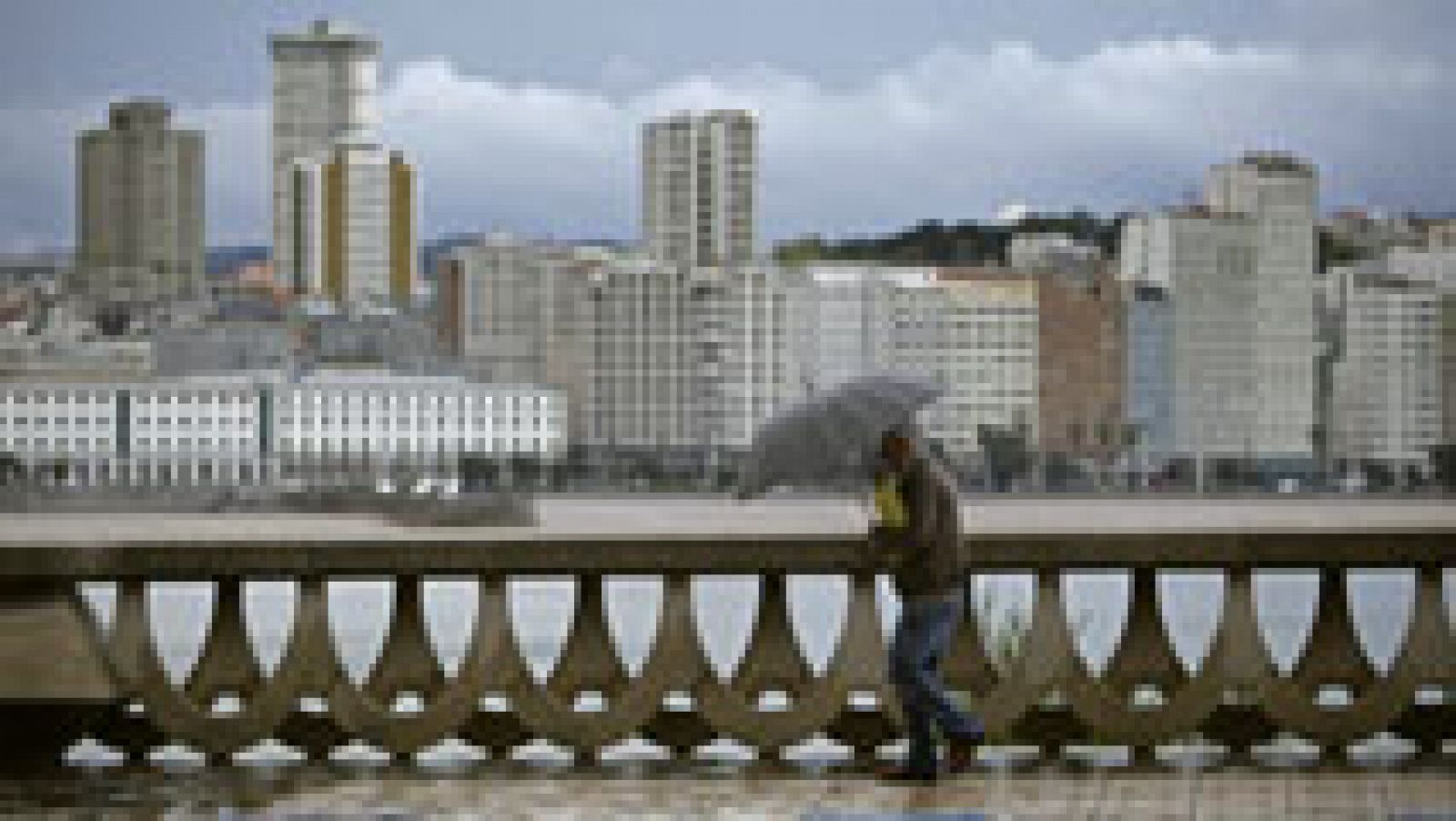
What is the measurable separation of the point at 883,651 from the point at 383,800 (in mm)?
1704

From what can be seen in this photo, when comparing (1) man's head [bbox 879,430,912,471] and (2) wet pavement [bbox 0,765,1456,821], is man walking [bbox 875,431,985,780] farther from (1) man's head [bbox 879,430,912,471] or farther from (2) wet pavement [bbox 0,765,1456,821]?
(2) wet pavement [bbox 0,765,1456,821]

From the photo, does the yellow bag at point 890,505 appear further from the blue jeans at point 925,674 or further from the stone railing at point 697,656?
the stone railing at point 697,656

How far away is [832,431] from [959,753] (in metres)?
1.03

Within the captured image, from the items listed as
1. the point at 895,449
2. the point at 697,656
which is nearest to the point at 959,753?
the point at 697,656

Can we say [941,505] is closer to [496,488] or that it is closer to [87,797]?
[87,797]

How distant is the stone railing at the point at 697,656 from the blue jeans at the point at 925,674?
1.22 ft

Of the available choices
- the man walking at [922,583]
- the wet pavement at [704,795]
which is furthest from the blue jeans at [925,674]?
the wet pavement at [704,795]

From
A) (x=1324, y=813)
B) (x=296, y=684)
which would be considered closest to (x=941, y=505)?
(x=1324, y=813)

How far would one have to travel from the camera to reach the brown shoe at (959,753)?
31.8ft

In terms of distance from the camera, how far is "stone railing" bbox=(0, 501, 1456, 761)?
9984 mm

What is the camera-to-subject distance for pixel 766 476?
10.2 metres

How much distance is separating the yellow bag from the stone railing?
40 cm

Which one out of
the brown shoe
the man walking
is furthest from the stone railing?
the man walking

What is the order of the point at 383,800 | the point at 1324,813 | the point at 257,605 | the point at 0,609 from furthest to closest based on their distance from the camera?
the point at 257,605, the point at 0,609, the point at 383,800, the point at 1324,813
